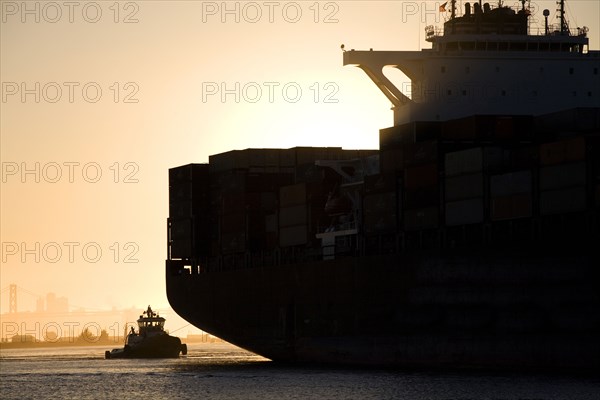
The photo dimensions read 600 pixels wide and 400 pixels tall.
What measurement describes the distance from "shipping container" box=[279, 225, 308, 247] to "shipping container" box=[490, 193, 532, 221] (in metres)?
18.9

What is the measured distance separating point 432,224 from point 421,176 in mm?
2497

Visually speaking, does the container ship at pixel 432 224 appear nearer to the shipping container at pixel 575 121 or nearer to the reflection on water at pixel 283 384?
the shipping container at pixel 575 121

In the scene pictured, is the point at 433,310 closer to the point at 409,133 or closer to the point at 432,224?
the point at 432,224

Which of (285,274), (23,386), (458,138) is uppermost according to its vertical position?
(458,138)

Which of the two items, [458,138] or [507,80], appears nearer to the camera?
[458,138]

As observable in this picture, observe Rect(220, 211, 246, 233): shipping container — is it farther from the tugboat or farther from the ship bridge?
the tugboat

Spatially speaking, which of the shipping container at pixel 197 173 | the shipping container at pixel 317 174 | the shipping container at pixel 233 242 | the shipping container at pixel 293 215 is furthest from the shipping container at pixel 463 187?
the shipping container at pixel 197 173

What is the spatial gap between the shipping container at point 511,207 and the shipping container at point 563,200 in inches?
36.9

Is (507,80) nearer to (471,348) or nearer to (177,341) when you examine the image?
(471,348)

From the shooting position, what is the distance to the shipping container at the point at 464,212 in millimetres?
70625

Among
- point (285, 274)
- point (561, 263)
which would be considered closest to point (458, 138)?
point (561, 263)

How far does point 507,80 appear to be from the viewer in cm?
8719

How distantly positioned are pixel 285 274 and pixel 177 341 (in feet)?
88.7

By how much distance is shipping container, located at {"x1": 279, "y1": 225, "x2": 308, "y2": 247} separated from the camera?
8662 centimetres
